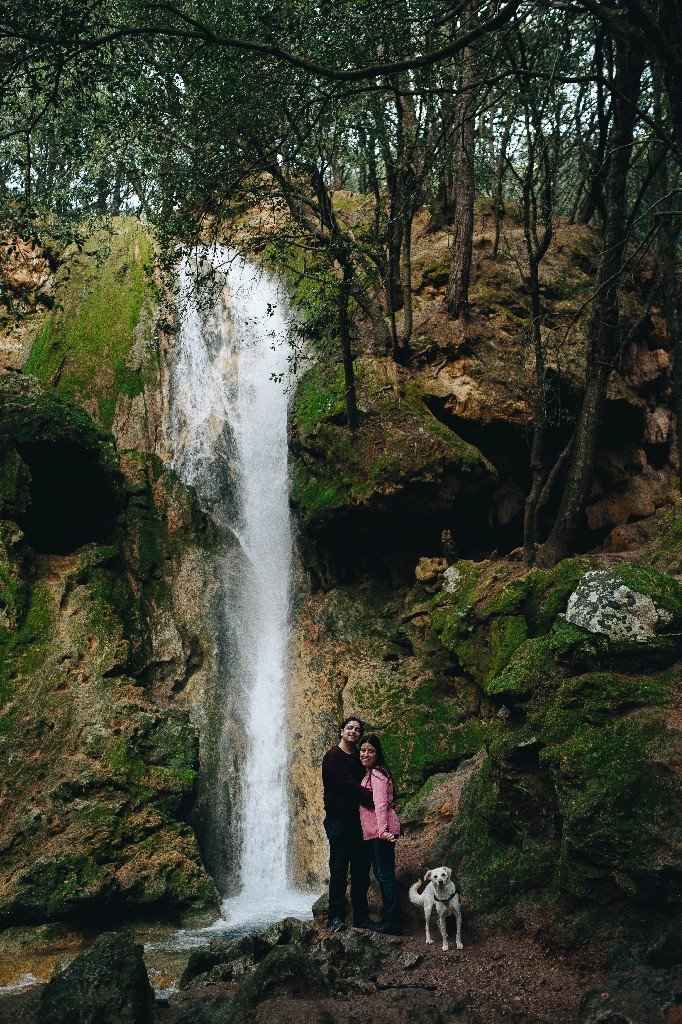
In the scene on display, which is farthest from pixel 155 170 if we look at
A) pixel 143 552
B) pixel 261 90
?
pixel 143 552

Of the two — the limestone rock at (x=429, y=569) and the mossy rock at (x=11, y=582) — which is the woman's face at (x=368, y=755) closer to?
the limestone rock at (x=429, y=569)

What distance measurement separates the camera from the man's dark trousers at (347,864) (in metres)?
8.27

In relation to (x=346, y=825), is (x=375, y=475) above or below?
above

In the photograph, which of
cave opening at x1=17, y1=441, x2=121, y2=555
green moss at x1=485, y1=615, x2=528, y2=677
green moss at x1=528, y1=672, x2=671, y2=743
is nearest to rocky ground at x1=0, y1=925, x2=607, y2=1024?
green moss at x1=528, y1=672, x2=671, y2=743

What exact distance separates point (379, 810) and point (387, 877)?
711mm

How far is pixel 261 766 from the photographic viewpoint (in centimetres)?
1519

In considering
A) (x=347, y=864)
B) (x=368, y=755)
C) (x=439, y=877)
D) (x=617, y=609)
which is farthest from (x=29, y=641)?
(x=617, y=609)

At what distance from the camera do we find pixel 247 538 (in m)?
18.4

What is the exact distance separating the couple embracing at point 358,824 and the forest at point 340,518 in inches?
19.8

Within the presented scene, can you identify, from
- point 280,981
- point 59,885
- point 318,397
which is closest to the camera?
point 280,981

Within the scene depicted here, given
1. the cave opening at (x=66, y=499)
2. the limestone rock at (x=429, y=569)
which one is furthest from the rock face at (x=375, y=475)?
the cave opening at (x=66, y=499)

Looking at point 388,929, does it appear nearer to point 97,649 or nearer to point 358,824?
point 358,824

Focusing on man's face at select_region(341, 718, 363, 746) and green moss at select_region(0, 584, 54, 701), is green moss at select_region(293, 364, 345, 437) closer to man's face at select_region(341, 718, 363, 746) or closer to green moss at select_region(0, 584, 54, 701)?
green moss at select_region(0, 584, 54, 701)

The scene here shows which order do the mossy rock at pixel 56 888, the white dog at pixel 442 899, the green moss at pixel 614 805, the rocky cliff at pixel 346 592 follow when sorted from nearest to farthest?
the green moss at pixel 614 805 → the white dog at pixel 442 899 → the rocky cliff at pixel 346 592 → the mossy rock at pixel 56 888
